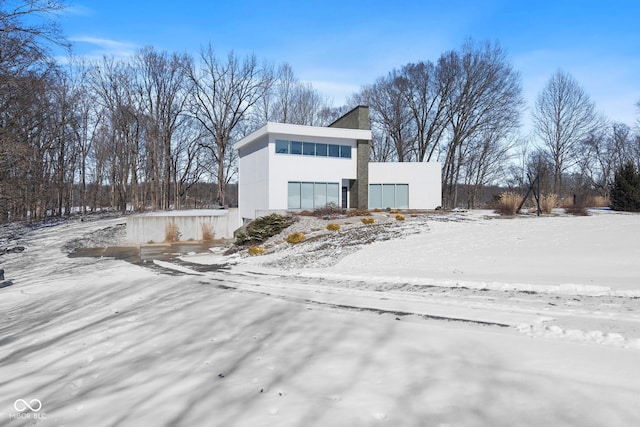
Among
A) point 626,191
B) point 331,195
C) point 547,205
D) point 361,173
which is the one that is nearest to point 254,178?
point 331,195

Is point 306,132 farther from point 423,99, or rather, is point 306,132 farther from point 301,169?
point 423,99

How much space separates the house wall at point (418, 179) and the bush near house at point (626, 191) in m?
10.2

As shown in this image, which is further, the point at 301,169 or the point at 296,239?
the point at 301,169

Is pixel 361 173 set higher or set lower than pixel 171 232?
higher

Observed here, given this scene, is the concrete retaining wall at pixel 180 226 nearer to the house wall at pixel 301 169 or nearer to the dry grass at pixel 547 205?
the house wall at pixel 301 169

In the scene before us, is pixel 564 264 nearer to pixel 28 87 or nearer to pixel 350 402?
pixel 350 402

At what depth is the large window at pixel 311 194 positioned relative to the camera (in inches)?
877

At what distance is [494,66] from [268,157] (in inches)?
978

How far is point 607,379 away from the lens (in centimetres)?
279

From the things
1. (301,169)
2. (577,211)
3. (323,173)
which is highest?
(301,169)

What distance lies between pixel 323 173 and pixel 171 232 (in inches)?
412

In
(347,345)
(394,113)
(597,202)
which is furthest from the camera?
(394,113)

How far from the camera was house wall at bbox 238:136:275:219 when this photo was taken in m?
22.3

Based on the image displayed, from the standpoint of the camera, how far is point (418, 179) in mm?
25594
